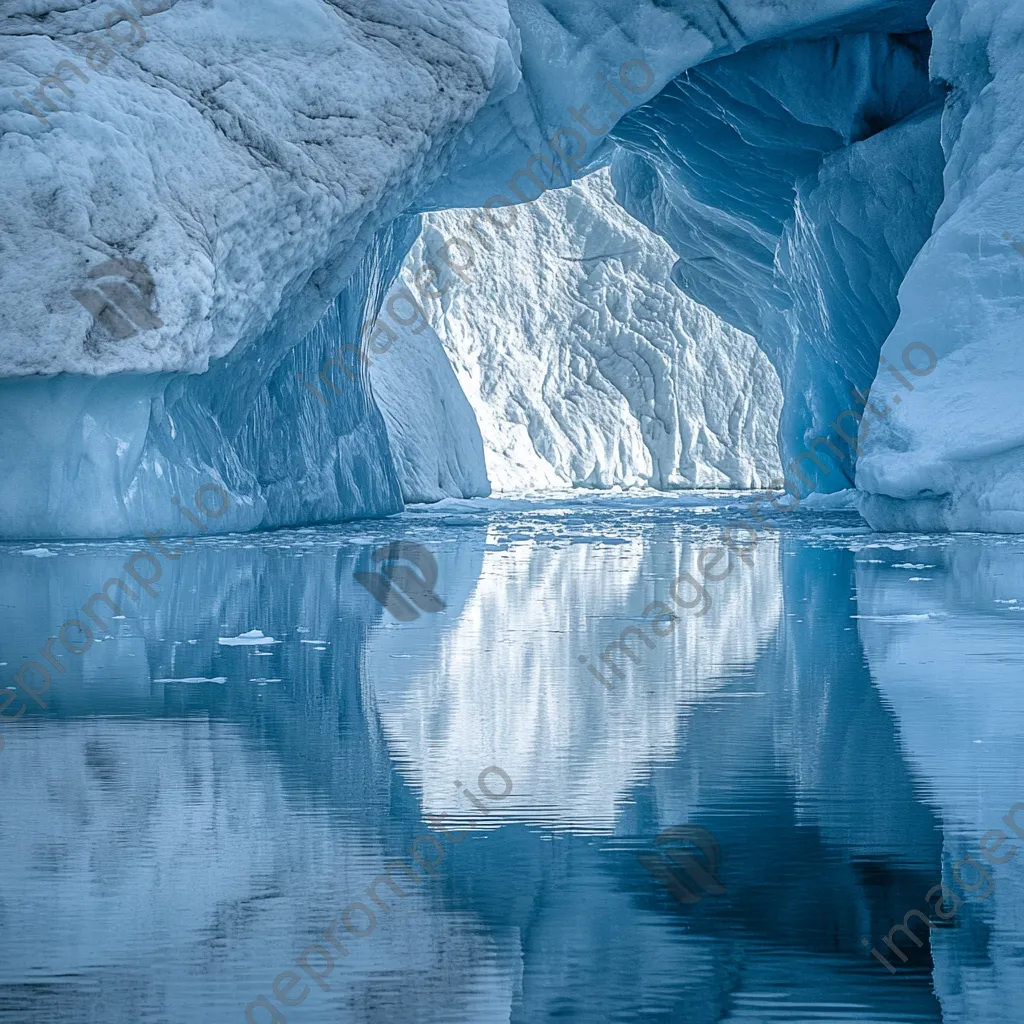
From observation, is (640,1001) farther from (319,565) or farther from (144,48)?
(144,48)

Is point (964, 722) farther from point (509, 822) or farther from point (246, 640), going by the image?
point (246, 640)

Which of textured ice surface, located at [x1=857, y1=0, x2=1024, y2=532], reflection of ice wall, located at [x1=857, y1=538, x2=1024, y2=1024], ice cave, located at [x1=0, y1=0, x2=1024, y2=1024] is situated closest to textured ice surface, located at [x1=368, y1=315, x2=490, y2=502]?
ice cave, located at [x1=0, y1=0, x2=1024, y2=1024]

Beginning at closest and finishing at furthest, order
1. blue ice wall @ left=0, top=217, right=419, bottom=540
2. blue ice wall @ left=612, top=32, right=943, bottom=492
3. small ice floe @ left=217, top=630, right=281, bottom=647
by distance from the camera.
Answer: small ice floe @ left=217, top=630, right=281, bottom=647 → blue ice wall @ left=0, top=217, right=419, bottom=540 → blue ice wall @ left=612, top=32, right=943, bottom=492

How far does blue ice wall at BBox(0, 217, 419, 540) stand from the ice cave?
3 centimetres

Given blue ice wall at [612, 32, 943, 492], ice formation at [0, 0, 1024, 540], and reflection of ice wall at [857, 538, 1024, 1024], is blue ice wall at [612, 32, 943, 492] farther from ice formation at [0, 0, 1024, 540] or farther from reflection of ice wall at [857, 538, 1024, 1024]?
reflection of ice wall at [857, 538, 1024, 1024]

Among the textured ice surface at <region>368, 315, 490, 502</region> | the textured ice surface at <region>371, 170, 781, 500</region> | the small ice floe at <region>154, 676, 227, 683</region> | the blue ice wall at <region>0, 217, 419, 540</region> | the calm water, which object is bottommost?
the calm water

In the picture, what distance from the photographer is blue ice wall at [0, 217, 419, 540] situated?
25.1 feet

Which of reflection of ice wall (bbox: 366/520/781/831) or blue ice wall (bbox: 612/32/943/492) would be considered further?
blue ice wall (bbox: 612/32/943/492)

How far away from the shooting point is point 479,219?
3148 centimetres

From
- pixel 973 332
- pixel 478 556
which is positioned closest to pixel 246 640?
pixel 478 556

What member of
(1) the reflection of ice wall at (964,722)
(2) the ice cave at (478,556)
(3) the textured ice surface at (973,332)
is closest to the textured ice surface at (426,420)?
(2) the ice cave at (478,556)

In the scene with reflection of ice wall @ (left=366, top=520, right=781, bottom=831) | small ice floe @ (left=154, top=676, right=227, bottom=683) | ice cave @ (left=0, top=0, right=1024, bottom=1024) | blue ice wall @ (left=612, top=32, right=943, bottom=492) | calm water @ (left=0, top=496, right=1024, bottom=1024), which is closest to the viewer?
calm water @ (left=0, top=496, right=1024, bottom=1024)

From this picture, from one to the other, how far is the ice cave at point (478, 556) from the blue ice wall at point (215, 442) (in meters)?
0.03

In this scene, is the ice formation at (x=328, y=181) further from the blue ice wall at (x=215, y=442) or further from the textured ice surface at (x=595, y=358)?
the textured ice surface at (x=595, y=358)
